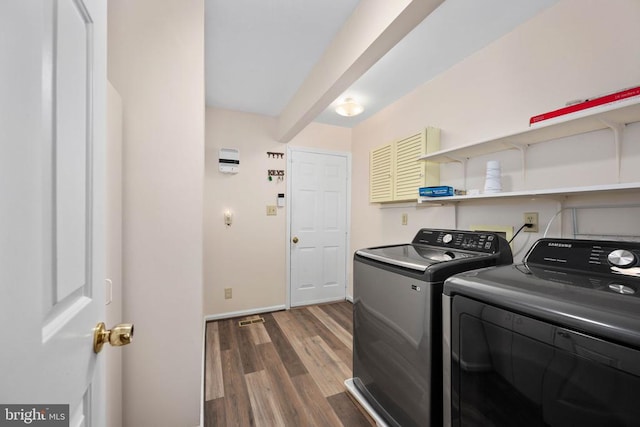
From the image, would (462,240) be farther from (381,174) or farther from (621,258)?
(381,174)

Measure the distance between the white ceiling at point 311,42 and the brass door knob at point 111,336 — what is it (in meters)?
1.78

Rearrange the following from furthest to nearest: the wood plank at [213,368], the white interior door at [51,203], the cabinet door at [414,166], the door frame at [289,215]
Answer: the door frame at [289,215] < the cabinet door at [414,166] < the wood plank at [213,368] < the white interior door at [51,203]

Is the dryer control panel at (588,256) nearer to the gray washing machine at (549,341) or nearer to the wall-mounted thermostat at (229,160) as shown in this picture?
the gray washing machine at (549,341)

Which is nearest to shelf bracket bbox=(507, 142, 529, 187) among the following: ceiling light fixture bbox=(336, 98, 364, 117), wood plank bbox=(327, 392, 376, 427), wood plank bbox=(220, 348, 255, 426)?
ceiling light fixture bbox=(336, 98, 364, 117)

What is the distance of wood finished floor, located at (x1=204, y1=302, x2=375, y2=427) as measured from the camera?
1555mm

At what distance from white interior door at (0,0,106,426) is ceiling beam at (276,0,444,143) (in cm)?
115

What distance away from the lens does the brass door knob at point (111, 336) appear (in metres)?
0.57

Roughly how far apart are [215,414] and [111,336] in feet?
4.50

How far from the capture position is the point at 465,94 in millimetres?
1959

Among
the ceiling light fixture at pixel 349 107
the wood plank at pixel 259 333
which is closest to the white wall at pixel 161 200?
the wood plank at pixel 259 333

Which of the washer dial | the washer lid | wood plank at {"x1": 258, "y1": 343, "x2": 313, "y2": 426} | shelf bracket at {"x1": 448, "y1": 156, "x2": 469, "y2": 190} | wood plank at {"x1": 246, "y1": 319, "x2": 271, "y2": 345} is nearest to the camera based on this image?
the washer dial

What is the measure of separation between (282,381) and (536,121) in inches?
92.6

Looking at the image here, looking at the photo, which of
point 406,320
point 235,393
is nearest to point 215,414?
point 235,393

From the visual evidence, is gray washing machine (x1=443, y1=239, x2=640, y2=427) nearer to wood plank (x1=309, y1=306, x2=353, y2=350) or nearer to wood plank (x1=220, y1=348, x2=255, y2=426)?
wood plank (x1=220, y1=348, x2=255, y2=426)
